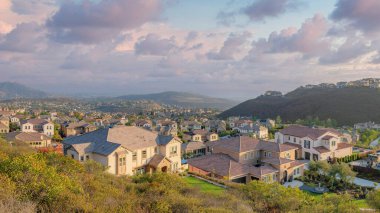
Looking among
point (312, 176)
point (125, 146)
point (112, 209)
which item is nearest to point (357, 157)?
point (312, 176)

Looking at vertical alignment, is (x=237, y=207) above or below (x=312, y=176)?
above

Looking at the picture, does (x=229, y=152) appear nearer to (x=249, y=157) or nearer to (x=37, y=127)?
(x=249, y=157)

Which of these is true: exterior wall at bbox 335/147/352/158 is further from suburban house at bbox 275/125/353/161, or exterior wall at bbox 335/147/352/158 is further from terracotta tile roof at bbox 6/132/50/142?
terracotta tile roof at bbox 6/132/50/142

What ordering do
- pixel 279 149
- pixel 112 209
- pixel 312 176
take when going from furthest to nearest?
pixel 279 149 < pixel 312 176 < pixel 112 209

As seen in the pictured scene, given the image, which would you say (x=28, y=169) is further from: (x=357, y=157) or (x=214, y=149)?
(x=357, y=157)

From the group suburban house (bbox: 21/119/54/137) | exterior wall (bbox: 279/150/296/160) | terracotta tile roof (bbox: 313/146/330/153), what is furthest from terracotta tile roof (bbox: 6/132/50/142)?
terracotta tile roof (bbox: 313/146/330/153)

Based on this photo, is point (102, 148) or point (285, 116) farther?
point (285, 116)
